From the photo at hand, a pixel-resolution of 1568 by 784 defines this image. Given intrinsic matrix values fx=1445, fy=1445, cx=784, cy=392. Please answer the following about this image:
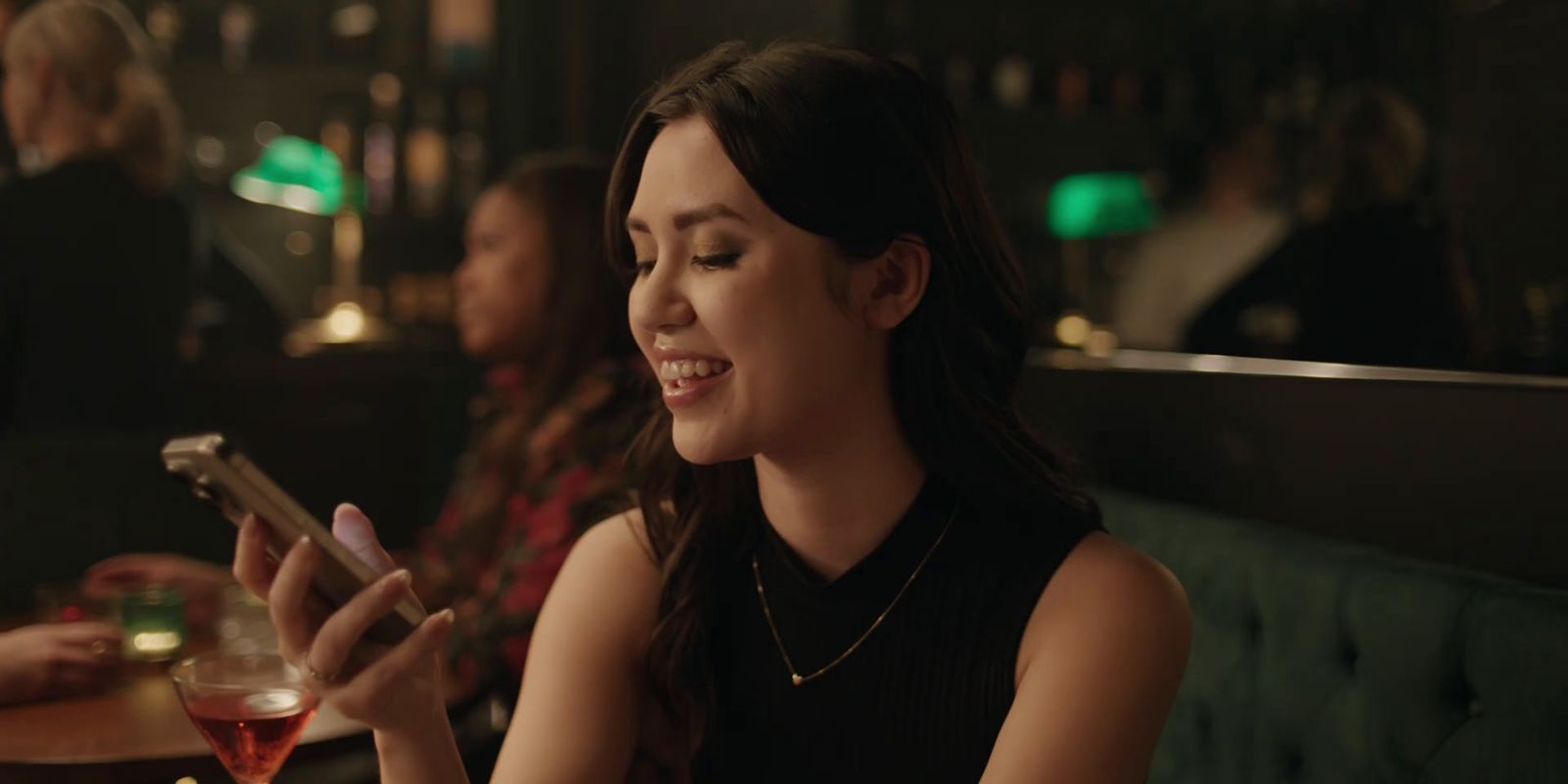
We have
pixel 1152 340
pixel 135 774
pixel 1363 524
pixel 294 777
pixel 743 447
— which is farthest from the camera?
pixel 1152 340

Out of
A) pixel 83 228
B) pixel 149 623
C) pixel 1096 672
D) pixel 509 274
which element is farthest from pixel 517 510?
pixel 83 228

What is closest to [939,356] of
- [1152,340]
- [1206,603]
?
[1206,603]

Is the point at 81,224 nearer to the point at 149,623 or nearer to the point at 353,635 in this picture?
the point at 149,623

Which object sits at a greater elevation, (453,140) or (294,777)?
(453,140)

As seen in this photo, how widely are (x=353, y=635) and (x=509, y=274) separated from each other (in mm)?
1462

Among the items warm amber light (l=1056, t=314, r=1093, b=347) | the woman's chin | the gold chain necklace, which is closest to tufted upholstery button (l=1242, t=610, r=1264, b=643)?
the gold chain necklace

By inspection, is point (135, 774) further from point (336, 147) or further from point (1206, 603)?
point (336, 147)

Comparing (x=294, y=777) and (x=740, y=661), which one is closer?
(x=740, y=661)

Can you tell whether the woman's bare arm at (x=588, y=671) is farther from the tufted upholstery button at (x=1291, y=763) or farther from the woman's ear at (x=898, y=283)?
the tufted upholstery button at (x=1291, y=763)

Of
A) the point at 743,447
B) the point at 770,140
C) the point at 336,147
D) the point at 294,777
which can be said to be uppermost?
the point at 336,147

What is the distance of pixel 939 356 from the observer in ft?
4.24

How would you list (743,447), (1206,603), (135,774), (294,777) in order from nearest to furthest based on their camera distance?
(743,447)
(135,774)
(1206,603)
(294,777)

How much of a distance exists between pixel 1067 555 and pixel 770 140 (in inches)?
17.3

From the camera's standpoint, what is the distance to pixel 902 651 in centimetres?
128
